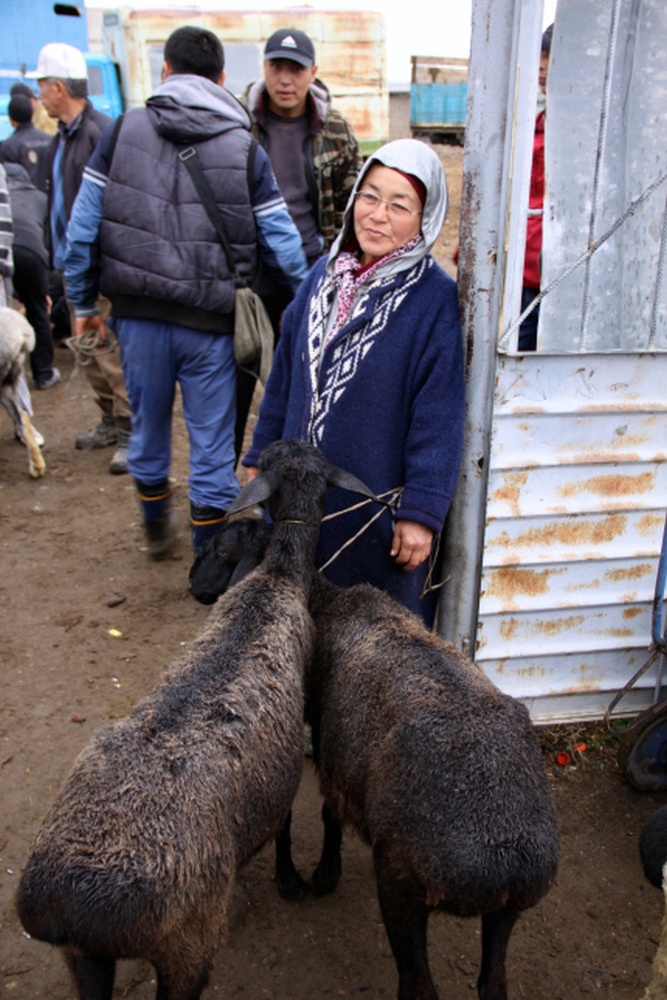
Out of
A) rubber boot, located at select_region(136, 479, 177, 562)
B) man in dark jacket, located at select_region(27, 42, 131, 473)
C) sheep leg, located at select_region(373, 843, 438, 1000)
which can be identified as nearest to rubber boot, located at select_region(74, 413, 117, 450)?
man in dark jacket, located at select_region(27, 42, 131, 473)

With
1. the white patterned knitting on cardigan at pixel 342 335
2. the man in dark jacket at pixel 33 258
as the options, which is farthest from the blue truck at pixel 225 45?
the white patterned knitting on cardigan at pixel 342 335

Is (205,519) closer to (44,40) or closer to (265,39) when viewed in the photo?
(265,39)

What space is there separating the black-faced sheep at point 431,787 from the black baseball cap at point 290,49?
3668mm

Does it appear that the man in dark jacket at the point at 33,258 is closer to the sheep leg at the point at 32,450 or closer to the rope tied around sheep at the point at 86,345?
the sheep leg at the point at 32,450

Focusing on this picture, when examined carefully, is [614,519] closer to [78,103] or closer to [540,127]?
[540,127]

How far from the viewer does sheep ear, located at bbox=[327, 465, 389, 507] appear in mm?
3166

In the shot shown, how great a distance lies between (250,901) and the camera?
10.7 feet

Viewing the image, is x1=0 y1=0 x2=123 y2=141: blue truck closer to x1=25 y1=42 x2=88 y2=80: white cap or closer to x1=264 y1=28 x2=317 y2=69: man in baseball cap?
x1=25 y1=42 x2=88 y2=80: white cap

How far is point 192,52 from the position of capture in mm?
4441

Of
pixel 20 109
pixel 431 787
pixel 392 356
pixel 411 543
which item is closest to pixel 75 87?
pixel 392 356

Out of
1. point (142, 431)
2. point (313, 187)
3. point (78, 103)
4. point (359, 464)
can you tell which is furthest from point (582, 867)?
point (78, 103)

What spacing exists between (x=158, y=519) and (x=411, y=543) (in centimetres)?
253

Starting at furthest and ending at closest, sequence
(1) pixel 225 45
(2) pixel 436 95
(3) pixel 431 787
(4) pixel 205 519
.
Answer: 1. (2) pixel 436 95
2. (1) pixel 225 45
3. (4) pixel 205 519
4. (3) pixel 431 787

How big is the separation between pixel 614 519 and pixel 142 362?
2.52 m
